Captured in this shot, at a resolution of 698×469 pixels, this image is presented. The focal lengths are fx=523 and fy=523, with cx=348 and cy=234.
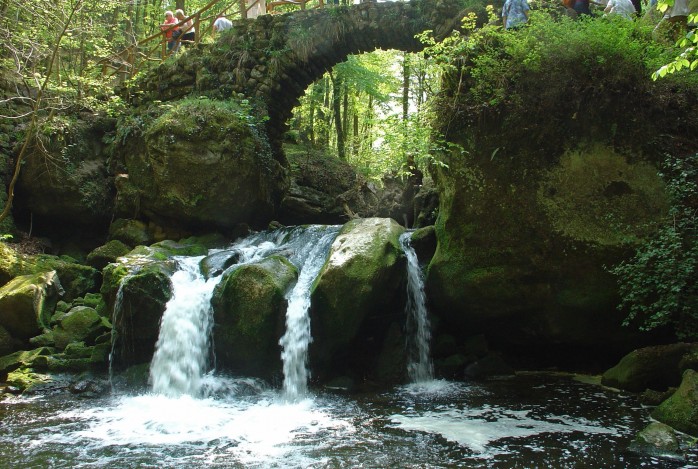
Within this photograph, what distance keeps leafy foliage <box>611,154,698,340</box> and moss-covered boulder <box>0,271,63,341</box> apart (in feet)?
32.0

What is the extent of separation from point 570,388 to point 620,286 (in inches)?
65.3

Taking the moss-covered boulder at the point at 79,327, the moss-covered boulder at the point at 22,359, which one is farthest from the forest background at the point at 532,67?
the moss-covered boulder at the point at 22,359

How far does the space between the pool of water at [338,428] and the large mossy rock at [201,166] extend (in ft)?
17.5

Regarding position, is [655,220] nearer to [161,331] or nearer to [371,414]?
[371,414]

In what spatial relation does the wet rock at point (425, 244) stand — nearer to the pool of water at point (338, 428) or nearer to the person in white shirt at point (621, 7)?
the pool of water at point (338, 428)

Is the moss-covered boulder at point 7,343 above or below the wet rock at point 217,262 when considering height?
below

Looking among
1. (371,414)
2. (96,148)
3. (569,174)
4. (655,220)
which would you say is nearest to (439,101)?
(569,174)

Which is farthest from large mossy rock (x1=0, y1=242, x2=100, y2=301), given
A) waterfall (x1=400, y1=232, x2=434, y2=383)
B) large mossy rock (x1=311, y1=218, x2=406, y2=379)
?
waterfall (x1=400, y1=232, x2=434, y2=383)

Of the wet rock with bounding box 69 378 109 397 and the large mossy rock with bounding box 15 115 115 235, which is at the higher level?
the large mossy rock with bounding box 15 115 115 235

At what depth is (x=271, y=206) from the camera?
13680 mm

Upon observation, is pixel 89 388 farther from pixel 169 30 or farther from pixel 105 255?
pixel 169 30

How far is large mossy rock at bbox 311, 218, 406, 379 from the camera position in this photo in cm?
809

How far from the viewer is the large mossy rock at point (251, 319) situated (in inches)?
326

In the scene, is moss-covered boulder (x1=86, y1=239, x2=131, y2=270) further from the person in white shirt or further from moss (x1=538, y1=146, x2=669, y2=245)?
the person in white shirt
